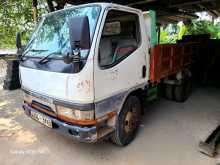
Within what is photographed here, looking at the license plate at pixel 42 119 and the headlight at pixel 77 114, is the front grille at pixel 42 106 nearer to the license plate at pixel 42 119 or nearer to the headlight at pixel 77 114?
the license plate at pixel 42 119

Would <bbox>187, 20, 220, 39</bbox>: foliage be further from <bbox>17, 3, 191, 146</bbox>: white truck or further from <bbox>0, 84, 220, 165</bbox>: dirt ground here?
<bbox>17, 3, 191, 146</bbox>: white truck

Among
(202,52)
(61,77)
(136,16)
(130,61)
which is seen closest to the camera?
(61,77)

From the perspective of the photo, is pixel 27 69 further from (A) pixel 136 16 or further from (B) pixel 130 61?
(A) pixel 136 16

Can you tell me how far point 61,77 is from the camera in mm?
2328

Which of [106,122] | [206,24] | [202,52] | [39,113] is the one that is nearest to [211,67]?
[202,52]

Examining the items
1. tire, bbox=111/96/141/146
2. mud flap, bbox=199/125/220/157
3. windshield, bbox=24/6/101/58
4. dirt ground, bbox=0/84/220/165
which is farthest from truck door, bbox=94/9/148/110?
mud flap, bbox=199/125/220/157

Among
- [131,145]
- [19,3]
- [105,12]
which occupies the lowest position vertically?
[131,145]

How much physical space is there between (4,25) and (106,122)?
8484mm

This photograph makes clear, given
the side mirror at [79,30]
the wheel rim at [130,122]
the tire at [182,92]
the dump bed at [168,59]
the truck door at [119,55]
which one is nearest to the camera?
the side mirror at [79,30]

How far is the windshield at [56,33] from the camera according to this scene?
253 cm

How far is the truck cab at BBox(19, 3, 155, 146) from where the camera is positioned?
89.0 inches

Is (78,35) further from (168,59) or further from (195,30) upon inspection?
(195,30)

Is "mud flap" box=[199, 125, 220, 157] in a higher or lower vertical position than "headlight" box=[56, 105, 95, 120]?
lower

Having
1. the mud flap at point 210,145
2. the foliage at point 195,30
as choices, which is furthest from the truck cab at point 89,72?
the foliage at point 195,30
